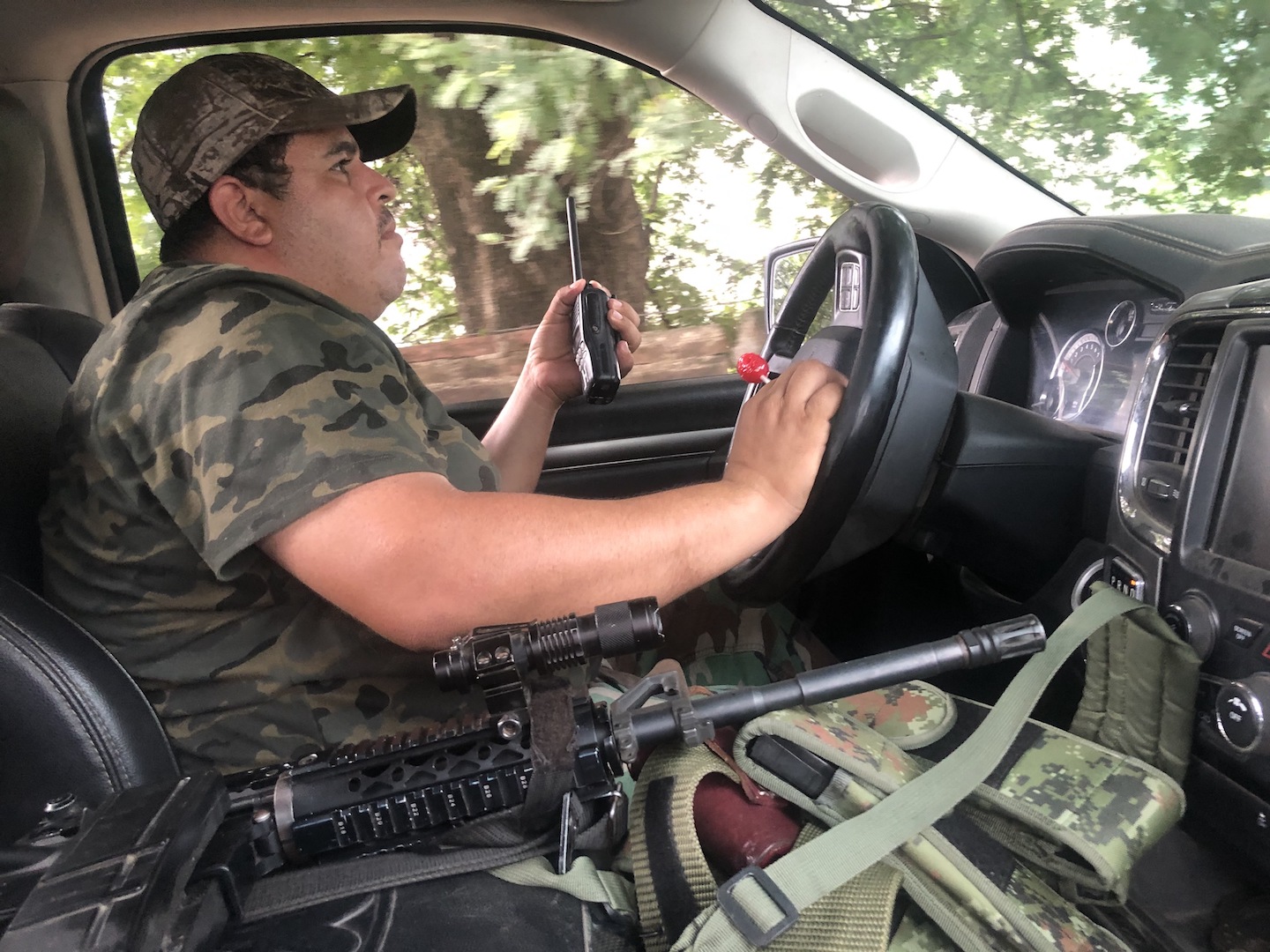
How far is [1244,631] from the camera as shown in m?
0.94

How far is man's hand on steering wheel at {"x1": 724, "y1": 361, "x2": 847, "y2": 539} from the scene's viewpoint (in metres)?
1.13

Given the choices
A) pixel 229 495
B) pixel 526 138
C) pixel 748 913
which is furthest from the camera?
pixel 526 138

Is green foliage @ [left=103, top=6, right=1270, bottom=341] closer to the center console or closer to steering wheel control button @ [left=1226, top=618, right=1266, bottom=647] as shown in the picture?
the center console

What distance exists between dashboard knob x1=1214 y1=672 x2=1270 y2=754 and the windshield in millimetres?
850

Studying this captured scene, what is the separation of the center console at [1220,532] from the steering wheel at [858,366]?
31 centimetres

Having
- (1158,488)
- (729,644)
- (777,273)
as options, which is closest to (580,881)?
(1158,488)

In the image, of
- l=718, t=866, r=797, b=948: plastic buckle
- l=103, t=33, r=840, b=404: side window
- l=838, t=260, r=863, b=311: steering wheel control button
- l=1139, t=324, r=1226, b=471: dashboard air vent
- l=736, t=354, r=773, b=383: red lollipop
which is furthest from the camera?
l=103, t=33, r=840, b=404: side window

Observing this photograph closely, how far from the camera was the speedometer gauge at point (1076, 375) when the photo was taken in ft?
4.70

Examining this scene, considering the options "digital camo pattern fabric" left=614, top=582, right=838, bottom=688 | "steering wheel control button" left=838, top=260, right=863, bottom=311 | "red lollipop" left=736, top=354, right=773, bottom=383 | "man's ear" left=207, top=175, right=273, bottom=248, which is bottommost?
"digital camo pattern fabric" left=614, top=582, right=838, bottom=688

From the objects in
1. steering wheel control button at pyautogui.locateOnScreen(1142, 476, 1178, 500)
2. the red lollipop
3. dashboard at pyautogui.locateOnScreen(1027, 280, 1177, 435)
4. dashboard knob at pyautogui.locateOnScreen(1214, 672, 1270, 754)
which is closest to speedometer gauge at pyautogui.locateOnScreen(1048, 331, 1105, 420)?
dashboard at pyautogui.locateOnScreen(1027, 280, 1177, 435)

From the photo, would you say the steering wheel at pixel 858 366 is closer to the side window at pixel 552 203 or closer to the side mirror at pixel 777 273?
the side mirror at pixel 777 273

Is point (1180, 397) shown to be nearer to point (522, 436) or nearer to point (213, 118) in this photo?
point (522, 436)

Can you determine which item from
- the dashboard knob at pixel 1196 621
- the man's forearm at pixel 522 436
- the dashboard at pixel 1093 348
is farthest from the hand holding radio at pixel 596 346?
the dashboard knob at pixel 1196 621

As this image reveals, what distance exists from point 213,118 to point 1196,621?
4.36 ft
